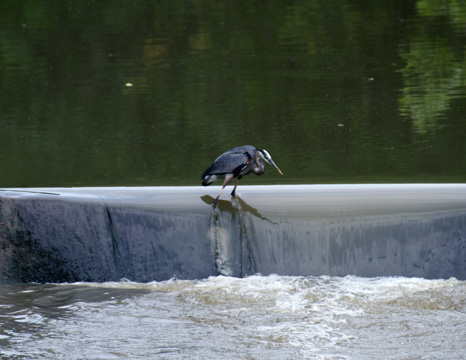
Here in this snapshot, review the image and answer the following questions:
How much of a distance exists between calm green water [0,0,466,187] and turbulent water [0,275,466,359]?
1771mm

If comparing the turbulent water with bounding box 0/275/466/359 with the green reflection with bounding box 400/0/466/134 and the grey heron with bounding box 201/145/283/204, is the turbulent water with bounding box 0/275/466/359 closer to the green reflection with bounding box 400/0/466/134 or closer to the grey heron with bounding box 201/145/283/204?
the grey heron with bounding box 201/145/283/204

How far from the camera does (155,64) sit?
10.7 meters

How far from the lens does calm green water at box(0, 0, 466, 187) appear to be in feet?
22.7

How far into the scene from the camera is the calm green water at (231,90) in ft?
22.7

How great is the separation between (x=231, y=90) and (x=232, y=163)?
456 cm

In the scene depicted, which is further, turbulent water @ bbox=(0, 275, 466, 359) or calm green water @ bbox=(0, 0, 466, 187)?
calm green water @ bbox=(0, 0, 466, 187)

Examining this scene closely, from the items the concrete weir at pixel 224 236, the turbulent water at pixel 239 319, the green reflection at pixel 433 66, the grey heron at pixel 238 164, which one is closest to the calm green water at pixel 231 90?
the green reflection at pixel 433 66

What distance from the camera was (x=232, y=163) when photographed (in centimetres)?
486

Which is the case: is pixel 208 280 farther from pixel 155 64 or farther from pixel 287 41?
pixel 287 41

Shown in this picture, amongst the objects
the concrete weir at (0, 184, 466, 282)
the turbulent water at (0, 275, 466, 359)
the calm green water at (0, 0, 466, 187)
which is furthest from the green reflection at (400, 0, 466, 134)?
the turbulent water at (0, 275, 466, 359)

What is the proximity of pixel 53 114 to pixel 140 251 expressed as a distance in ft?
13.9

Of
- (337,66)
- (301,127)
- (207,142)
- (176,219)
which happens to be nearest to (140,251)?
(176,219)

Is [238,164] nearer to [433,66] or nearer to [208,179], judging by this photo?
[208,179]

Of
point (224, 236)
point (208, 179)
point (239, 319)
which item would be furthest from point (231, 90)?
point (239, 319)
